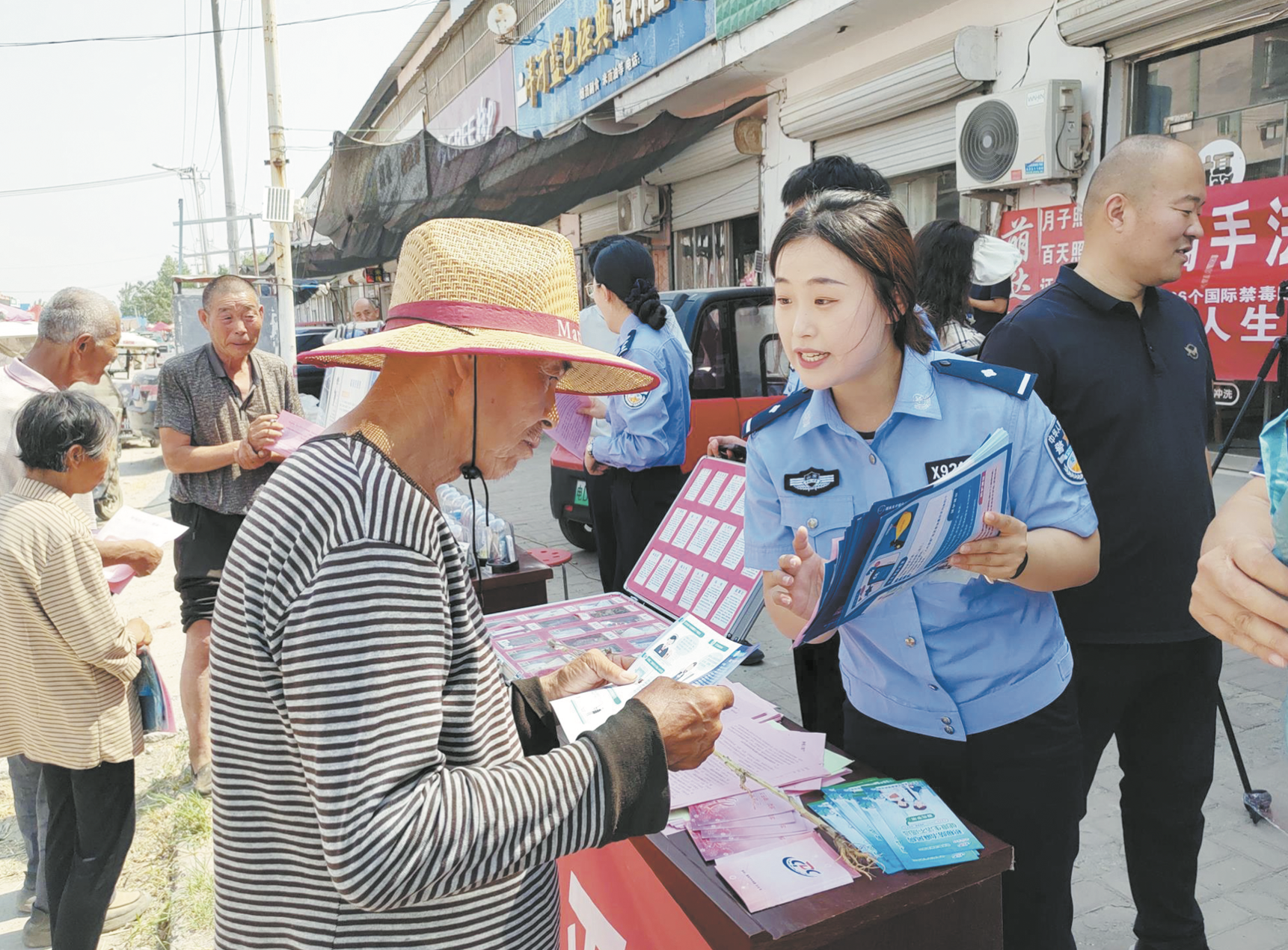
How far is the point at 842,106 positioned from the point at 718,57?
1.86 m

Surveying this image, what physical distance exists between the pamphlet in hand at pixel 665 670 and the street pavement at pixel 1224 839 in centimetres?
161

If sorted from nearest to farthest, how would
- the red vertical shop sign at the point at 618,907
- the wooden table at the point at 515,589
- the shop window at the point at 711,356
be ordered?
the red vertical shop sign at the point at 618,907 → the wooden table at the point at 515,589 → the shop window at the point at 711,356

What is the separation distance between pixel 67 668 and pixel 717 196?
390 inches

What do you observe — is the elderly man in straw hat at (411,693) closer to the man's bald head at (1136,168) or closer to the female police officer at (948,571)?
the female police officer at (948,571)

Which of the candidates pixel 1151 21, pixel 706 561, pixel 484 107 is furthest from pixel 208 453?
pixel 484 107

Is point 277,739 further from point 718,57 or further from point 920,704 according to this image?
point 718,57

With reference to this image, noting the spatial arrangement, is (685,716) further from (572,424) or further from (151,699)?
(572,424)

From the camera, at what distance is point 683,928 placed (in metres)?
1.43

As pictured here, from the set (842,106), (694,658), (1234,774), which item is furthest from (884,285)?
(842,106)

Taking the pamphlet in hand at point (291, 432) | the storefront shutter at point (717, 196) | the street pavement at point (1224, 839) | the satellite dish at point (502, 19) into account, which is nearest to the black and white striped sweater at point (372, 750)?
the street pavement at point (1224, 839)

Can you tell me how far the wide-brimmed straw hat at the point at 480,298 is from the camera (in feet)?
3.91

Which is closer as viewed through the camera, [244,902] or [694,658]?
[244,902]

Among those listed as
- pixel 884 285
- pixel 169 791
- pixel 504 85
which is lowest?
pixel 169 791

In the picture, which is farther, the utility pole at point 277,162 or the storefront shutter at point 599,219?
the storefront shutter at point 599,219
